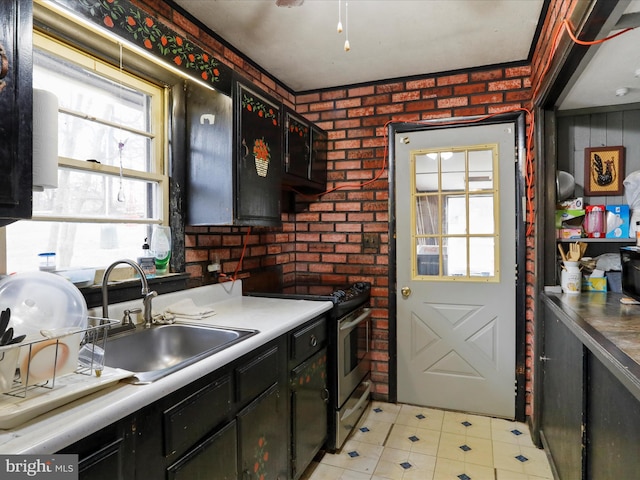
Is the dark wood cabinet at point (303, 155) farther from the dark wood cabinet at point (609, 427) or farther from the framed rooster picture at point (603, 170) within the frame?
the dark wood cabinet at point (609, 427)

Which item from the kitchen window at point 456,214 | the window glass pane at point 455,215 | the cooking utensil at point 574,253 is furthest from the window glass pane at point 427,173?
the cooking utensil at point 574,253

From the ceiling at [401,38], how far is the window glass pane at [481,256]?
98 centimetres

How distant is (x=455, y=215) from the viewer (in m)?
2.82

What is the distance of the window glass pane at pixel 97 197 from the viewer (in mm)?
1581

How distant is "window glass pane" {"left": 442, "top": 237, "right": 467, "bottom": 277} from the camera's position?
2.80m

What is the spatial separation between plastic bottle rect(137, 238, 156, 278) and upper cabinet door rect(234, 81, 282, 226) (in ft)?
1.54

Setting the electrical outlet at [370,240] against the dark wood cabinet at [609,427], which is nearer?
the dark wood cabinet at [609,427]

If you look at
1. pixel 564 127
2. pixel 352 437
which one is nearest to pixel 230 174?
pixel 352 437

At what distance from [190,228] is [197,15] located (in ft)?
3.80

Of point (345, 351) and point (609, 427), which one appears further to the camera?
point (345, 351)

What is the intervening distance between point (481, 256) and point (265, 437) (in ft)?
6.32

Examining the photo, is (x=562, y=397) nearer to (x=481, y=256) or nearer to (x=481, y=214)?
(x=481, y=256)

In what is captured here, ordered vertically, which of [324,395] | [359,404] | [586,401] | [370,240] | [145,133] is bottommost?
[359,404]

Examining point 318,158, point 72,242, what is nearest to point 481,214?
point 318,158
